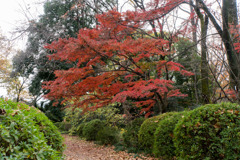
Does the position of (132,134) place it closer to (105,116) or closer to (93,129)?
(93,129)

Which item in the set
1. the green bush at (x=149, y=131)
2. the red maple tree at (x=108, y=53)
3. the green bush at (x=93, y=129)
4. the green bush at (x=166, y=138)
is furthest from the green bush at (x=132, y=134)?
the green bush at (x=93, y=129)

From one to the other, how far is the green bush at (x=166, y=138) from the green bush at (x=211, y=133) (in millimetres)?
823

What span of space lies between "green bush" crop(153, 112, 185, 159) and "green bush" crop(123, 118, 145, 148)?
1.54 metres

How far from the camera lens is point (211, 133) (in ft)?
9.58

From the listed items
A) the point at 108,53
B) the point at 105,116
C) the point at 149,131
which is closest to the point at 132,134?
the point at 149,131

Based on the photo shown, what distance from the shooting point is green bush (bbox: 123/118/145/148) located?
5875mm

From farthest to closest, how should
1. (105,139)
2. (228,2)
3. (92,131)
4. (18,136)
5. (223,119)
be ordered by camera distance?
(92,131)
(105,139)
(228,2)
(223,119)
(18,136)

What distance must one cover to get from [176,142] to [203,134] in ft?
1.84

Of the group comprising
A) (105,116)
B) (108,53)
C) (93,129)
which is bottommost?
(93,129)

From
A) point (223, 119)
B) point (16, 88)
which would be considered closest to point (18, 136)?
point (223, 119)

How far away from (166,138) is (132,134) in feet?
6.50

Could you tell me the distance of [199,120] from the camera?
307 centimetres

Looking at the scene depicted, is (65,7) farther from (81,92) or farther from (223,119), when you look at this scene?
(223,119)

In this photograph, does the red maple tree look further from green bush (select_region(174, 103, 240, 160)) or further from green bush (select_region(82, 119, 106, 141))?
green bush (select_region(82, 119, 106, 141))
